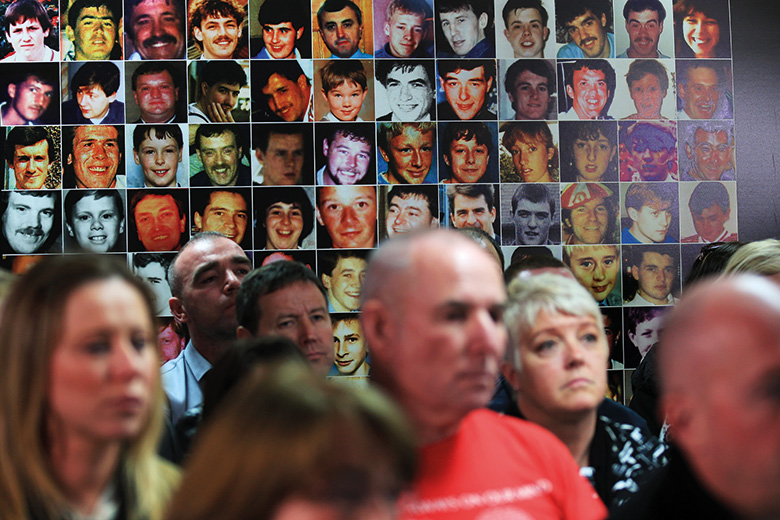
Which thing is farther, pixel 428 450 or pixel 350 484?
pixel 428 450

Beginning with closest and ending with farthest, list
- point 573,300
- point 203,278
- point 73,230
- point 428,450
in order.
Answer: point 428,450 → point 573,300 → point 203,278 → point 73,230

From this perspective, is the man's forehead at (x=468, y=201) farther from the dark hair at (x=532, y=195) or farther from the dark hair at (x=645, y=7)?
the dark hair at (x=645, y=7)

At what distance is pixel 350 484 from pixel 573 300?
0.99 m

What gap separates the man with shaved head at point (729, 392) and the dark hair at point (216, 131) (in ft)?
8.62

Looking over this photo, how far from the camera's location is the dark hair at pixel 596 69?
12.2 feet

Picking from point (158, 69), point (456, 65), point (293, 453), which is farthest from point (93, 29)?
point (293, 453)

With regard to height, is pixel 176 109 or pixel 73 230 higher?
pixel 176 109

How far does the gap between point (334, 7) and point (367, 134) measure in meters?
0.59

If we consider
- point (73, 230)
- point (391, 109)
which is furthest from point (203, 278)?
point (391, 109)

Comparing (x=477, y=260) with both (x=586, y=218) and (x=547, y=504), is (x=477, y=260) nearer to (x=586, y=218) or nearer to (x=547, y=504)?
(x=547, y=504)

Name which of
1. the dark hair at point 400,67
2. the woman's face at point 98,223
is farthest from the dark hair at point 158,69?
the dark hair at point 400,67

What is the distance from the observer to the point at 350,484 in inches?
36.6

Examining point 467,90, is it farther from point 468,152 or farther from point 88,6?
point 88,6

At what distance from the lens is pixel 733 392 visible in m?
1.16
